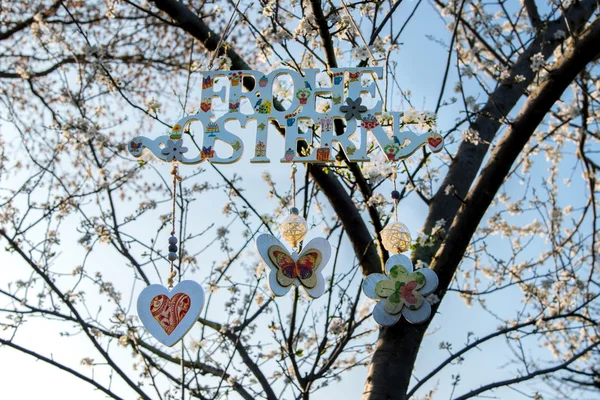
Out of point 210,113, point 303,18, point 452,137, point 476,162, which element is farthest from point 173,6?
point 476,162

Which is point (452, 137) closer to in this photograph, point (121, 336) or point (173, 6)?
point (173, 6)

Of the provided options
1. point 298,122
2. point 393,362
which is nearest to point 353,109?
point 298,122

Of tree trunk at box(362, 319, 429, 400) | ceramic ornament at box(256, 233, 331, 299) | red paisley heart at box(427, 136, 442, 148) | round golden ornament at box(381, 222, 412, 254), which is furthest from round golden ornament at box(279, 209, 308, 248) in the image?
tree trunk at box(362, 319, 429, 400)

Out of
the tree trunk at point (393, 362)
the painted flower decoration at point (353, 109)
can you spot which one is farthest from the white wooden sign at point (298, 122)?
the tree trunk at point (393, 362)

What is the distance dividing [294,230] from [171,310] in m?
0.50

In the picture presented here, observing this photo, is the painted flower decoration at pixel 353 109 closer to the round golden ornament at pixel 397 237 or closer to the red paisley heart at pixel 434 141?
the red paisley heart at pixel 434 141

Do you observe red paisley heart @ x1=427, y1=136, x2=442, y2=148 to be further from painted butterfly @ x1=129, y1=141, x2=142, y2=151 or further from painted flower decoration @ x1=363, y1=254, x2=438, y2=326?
painted butterfly @ x1=129, y1=141, x2=142, y2=151

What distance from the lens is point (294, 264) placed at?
92.8 inches

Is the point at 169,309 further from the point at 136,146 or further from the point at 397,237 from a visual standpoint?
the point at 397,237

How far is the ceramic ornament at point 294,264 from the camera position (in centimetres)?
233

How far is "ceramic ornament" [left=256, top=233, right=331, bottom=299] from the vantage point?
91.9 inches

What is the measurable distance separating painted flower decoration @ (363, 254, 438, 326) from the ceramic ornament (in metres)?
0.18

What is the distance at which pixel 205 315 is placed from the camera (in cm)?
382

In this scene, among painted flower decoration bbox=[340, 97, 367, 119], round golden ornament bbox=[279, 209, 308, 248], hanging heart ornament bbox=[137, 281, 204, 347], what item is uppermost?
painted flower decoration bbox=[340, 97, 367, 119]
